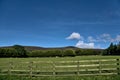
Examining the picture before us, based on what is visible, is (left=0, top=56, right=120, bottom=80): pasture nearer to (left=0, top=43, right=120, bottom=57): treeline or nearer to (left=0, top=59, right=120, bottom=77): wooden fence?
(left=0, top=59, right=120, bottom=77): wooden fence

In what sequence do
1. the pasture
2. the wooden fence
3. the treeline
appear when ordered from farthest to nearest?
the treeline
the wooden fence
the pasture

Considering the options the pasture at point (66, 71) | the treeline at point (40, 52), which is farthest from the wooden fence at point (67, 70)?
the treeline at point (40, 52)

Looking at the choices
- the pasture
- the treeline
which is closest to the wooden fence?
the pasture

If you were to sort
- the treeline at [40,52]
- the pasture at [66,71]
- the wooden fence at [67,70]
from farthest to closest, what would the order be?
the treeline at [40,52], the wooden fence at [67,70], the pasture at [66,71]

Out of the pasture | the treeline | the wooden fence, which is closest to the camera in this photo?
the pasture

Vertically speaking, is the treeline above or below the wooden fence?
above

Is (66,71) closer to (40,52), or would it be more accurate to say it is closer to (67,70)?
(67,70)

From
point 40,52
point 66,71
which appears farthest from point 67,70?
point 40,52

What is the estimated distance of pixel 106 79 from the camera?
56.9ft

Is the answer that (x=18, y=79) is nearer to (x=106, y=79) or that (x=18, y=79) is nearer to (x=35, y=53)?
(x=106, y=79)

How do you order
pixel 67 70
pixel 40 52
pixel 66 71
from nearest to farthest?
pixel 66 71, pixel 67 70, pixel 40 52

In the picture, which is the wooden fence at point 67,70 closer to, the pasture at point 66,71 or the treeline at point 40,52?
the pasture at point 66,71

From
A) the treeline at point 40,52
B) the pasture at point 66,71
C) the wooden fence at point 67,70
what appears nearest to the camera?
the pasture at point 66,71

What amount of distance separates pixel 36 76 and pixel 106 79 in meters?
6.50
